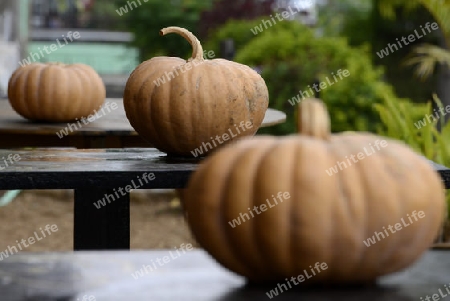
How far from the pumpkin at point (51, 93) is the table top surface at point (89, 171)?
3.66 ft

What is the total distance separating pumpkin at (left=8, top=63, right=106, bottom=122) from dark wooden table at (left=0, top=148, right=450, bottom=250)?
2.12 feet

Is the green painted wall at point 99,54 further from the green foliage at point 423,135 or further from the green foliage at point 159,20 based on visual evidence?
the green foliage at point 423,135

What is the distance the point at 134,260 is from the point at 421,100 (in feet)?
35.6

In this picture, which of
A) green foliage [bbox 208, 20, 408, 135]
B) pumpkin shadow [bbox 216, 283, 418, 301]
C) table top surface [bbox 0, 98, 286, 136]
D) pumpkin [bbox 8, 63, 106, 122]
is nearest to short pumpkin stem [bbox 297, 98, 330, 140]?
pumpkin shadow [bbox 216, 283, 418, 301]

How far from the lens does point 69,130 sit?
308 centimetres

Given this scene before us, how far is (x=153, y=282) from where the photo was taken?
114 centimetres

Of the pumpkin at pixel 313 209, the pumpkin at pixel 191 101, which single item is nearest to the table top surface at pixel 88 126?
the pumpkin at pixel 191 101

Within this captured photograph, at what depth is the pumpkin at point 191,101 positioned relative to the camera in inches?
86.3

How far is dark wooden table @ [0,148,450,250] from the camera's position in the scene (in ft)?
6.29

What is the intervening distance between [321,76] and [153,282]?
5.32 m

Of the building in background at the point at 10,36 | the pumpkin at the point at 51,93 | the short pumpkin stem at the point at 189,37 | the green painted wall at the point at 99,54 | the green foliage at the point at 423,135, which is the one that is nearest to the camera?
the short pumpkin stem at the point at 189,37

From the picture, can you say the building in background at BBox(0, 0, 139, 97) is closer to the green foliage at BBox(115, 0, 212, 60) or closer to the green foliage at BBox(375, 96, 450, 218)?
the green foliage at BBox(115, 0, 212, 60)

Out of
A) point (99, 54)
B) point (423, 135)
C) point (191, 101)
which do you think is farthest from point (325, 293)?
point (99, 54)

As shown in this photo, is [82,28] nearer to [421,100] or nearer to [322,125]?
[421,100]
